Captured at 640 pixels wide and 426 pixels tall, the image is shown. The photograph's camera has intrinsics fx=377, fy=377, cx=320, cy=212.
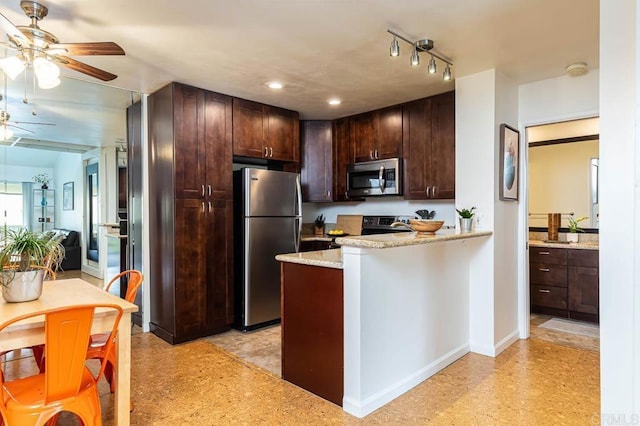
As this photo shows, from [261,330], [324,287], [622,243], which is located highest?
[622,243]

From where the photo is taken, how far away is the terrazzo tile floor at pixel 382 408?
2.15m

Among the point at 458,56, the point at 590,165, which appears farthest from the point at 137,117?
the point at 590,165

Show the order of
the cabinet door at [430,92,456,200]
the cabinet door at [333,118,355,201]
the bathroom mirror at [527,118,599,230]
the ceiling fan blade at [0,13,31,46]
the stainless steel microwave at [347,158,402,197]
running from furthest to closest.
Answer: the cabinet door at [333,118,355,201] < the bathroom mirror at [527,118,599,230] < the stainless steel microwave at [347,158,402,197] < the cabinet door at [430,92,456,200] < the ceiling fan blade at [0,13,31,46]

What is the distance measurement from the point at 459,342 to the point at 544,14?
7.90 ft

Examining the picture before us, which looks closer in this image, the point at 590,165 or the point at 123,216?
the point at 123,216

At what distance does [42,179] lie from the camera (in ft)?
11.3

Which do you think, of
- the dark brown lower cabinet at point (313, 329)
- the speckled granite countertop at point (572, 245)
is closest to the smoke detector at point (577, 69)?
the speckled granite countertop at point (572, 245)

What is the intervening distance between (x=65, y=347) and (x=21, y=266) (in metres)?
0.63

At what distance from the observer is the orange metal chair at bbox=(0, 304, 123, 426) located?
1.51m

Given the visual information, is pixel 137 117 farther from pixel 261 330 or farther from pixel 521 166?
pixel 521 166

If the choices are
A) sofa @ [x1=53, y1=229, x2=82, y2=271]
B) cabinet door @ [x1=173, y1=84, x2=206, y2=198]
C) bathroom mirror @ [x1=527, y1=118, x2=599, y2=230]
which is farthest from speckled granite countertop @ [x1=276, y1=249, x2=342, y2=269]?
bathroom mirror @ [x1=527, y1=118, x2=599, y2=230]

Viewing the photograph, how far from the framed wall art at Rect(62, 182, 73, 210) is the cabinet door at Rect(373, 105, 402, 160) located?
317cm

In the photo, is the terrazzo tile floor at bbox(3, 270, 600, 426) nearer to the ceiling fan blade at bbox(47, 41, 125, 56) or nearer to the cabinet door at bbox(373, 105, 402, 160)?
the ceiling fan blade at bbox(47, 41, 125, 56)

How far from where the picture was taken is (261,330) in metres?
3.82
